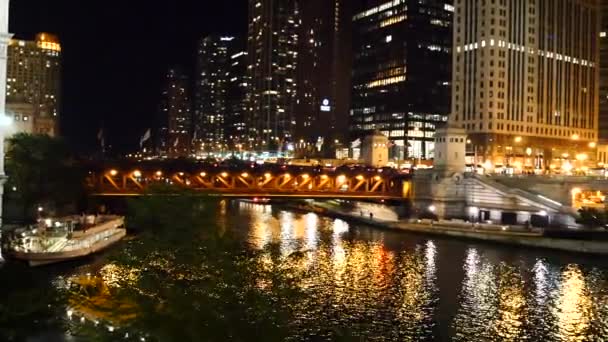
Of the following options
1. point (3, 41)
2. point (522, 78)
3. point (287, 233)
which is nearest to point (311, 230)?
point (287, 233)

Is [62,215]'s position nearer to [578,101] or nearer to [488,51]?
[488,51]

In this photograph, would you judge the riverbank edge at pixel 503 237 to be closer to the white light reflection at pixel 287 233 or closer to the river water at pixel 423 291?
the river water at pixel 423 291

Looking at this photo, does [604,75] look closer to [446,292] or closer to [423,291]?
[446,292]

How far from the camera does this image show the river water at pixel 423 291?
3441cm

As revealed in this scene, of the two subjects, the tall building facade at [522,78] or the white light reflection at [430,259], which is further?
the tall building facade at [522,78]

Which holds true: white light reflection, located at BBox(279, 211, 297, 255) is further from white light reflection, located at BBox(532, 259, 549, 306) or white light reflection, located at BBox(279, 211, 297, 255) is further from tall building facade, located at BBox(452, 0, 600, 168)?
tall building facade, located at BBox(452, 0, 600, 168)

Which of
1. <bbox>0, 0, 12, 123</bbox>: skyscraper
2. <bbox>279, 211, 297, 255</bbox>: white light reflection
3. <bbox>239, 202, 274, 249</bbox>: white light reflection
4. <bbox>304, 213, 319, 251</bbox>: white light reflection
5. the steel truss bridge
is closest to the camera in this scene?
<bbox>0, 0, 12, 123</bbox>: skyscraper

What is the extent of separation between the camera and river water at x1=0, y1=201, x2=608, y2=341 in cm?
3441

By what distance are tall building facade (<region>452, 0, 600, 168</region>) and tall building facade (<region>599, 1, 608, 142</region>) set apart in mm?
9057

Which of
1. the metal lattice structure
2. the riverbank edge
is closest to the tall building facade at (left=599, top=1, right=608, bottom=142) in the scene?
the metal lattice structure

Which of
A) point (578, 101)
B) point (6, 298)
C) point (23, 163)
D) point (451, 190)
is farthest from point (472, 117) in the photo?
point (6, 298)

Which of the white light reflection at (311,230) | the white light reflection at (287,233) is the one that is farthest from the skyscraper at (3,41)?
the white light reflection at (311,230)

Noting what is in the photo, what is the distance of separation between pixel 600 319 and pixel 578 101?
152708mm

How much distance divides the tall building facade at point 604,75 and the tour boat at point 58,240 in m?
163
